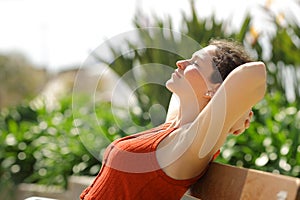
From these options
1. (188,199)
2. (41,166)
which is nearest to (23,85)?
(41,166)

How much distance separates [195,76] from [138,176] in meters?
0.34

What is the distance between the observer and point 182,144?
1.79 meters

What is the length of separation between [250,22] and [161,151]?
386cm

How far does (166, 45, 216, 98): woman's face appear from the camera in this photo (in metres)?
1.88

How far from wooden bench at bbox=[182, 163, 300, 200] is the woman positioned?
5cm

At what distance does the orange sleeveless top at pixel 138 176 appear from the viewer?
186cm

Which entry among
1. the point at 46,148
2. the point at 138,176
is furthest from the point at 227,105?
the point at 46,148

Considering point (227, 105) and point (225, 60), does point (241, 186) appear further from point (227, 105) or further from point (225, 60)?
point (225, 60)

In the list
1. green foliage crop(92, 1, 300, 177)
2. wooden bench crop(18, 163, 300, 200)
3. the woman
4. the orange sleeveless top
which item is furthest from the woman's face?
green foliage crop(92, 1, 300, 177)

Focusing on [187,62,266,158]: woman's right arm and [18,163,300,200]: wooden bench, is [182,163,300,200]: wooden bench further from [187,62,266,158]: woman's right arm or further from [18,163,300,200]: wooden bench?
[187,62,266,158]: woman's right arm

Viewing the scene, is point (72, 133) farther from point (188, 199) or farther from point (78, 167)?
point (188, 199)

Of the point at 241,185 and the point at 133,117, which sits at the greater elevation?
the point at 241,185

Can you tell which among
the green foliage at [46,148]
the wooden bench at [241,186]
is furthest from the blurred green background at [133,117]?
the wooden bench at [241,186]

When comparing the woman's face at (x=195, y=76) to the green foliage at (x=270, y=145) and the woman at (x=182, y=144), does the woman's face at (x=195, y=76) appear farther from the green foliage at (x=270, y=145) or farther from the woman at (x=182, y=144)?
the green foliage at (x=270, y=145)
